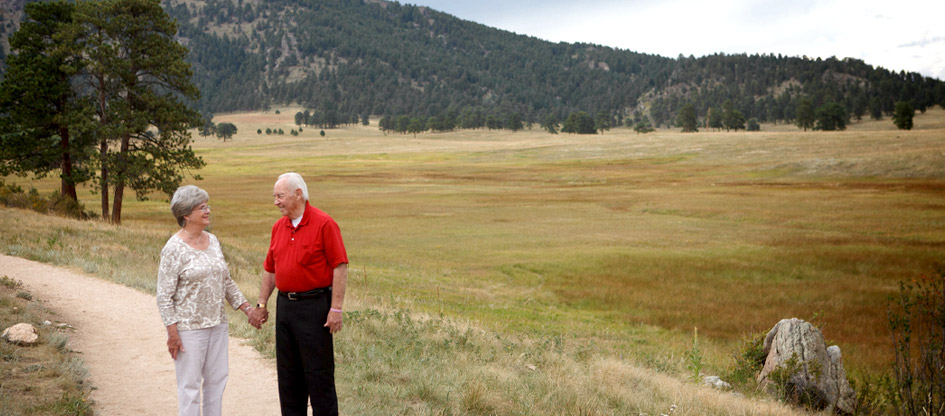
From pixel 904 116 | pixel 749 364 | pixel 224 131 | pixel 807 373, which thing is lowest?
pixel 749 364

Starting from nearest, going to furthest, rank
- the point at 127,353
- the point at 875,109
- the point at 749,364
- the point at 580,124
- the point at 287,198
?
the point at 287,198 → the point at 127,353 → the point at 749,364 → the point at 875,109 → the point at 580,124

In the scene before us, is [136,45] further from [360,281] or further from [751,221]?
[751,221]

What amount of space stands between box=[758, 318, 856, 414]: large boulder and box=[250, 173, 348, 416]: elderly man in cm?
757

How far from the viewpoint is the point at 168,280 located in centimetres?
497

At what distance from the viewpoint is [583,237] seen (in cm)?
3175

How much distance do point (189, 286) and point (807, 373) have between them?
935 centimetres

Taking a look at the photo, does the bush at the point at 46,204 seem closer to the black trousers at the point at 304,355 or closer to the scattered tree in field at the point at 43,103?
the scattered tree in field at the point at 43,103

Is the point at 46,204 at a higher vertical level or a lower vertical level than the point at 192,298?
lower

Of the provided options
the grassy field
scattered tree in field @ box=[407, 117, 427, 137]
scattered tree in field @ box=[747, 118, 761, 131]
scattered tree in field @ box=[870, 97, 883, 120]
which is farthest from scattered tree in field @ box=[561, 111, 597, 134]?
the grassy field

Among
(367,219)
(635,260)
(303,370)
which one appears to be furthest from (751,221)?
(303,370)

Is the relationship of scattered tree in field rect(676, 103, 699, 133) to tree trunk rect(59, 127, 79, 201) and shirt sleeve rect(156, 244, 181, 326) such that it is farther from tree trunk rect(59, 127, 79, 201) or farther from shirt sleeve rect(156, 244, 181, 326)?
shirt sleeve rect(156, 244, 181, 326)

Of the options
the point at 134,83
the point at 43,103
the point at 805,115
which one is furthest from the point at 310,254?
the point at 805,115

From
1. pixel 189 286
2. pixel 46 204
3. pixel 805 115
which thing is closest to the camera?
pixel 189 286

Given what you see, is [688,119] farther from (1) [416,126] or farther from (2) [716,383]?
(2) [716,383]
